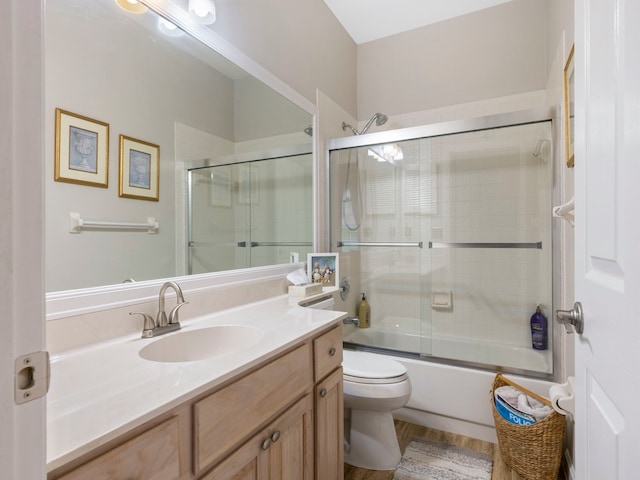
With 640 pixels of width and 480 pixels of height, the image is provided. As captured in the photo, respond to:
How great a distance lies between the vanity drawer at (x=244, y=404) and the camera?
714 mm

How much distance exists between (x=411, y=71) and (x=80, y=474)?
119 inches

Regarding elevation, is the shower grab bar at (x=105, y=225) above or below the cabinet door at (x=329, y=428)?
above

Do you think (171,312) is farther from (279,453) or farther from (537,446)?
(537,446)

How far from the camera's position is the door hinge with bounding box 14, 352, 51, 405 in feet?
1.20

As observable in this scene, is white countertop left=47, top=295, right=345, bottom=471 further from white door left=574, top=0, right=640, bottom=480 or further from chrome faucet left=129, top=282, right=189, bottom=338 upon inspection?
white door left=574, top=0, right=640, bottom=480

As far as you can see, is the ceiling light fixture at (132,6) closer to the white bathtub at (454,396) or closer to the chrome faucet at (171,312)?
the chrome faucet at (171,312)

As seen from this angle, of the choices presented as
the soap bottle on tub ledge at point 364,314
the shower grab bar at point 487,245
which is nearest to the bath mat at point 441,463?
the soap bottle on tub ledge at point 364,314

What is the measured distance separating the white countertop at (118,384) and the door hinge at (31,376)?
0.15 meters

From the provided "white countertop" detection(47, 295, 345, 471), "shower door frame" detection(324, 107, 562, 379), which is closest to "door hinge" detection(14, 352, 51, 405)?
"white countertop" detection(47, 295, 345, 471)

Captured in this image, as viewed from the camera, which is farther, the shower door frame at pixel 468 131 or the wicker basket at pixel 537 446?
the shower door frame at pixel 468 131

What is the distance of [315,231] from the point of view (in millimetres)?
2207

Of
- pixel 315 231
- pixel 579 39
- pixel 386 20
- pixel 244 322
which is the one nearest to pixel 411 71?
pixel 386 20

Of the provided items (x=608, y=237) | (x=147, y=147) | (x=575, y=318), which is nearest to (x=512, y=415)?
(x=575, y=318)

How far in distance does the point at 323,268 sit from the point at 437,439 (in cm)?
119
